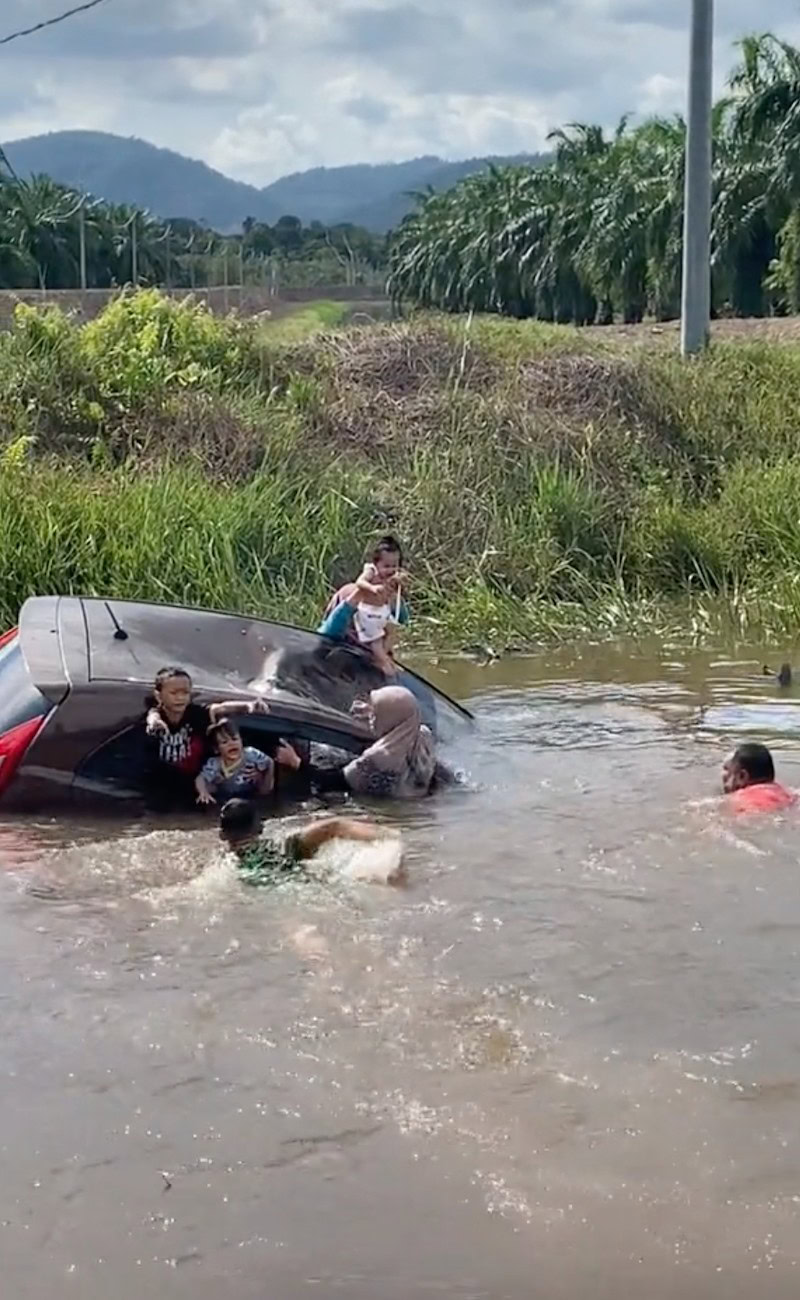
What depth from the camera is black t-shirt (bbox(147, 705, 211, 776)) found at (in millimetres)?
7473

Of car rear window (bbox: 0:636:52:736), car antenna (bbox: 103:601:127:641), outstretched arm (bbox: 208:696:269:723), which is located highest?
car antenna (bbox: 103:601:127:641)

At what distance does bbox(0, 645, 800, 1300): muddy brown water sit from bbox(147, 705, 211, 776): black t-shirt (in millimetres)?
312

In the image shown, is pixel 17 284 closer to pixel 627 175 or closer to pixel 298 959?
pixel 627 175

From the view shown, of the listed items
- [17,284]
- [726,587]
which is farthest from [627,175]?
[726,587]

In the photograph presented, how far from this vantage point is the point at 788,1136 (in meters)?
4.59

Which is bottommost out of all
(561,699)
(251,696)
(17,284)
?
(561,699)

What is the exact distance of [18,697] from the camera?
24.6 ft

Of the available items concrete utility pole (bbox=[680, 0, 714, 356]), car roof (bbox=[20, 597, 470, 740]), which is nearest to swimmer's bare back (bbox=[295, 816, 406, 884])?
car roof (bbox=[20, 597, 470, 740])

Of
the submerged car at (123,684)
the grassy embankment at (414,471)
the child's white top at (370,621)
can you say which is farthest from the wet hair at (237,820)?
the grassy embankment at (414,471)

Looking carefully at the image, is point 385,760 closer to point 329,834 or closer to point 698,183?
point 329,834

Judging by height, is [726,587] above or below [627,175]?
below

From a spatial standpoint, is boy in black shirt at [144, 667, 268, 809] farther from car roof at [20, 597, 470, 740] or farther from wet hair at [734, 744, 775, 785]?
wet hair at [734, 744, 775, 785]

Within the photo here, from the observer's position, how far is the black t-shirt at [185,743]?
747 centimetres

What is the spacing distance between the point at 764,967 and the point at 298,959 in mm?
1647
